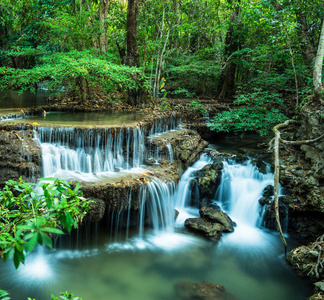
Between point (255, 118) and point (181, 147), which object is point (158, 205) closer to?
point (181, 147)

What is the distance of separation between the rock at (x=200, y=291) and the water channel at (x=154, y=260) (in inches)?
5.7

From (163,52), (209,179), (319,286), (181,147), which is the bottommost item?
(319,286)

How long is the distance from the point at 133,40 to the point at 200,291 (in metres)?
9.40

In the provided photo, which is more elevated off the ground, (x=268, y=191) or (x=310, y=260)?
(x=268, y=191)

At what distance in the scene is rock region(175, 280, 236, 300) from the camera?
479cm

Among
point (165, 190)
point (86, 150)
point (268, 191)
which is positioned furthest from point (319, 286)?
point (86, 150)

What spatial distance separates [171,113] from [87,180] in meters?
5.46

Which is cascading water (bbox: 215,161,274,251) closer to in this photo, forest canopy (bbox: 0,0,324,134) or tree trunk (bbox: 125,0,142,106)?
forest canopy (bbox: 0,0,324,134)

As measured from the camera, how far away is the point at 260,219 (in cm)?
735

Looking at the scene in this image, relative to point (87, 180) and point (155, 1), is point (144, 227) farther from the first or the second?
point (155, 1)

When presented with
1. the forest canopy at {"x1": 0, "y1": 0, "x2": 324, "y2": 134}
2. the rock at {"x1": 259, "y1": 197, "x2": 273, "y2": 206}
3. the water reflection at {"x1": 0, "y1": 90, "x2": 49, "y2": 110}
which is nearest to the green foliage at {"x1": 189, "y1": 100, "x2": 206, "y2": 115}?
the forest canopy at {"x1": 0, "y1": 0, "x2": 324, "y2": 134}

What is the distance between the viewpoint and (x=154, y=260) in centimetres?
574

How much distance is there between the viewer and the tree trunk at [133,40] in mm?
10391

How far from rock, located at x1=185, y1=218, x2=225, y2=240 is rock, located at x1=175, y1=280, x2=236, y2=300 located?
1.52 m
